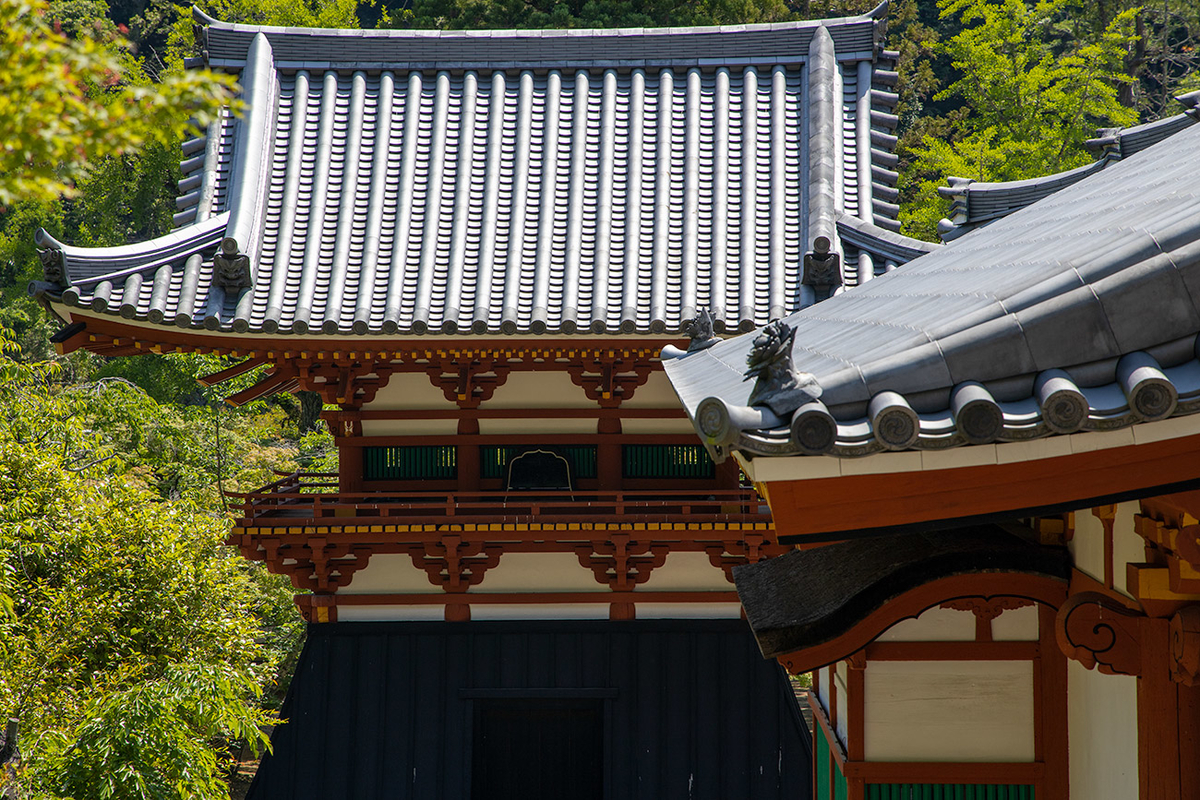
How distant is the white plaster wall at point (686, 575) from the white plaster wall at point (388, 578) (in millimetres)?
2040

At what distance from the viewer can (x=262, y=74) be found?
10547 millimetres

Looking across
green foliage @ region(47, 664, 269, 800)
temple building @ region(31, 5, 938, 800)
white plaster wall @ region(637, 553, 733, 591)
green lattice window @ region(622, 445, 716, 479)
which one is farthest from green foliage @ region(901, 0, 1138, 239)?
green foliage @ region(47, 664, 269, 800)

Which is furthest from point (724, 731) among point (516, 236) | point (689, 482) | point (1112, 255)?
point (1112, 255)

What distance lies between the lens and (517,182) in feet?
32.9

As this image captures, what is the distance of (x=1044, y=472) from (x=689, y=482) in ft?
22.3

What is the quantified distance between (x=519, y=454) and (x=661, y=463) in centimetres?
129

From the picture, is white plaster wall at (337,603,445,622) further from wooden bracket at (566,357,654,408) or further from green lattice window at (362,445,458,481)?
wooden bracket at (566,357,654,408)

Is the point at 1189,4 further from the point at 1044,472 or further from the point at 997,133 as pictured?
the point at 1044,472

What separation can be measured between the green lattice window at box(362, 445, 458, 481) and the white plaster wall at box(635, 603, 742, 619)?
→ 6.99 feet

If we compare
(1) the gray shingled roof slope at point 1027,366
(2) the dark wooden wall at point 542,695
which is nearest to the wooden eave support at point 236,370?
(2) the dark wooden wall at point 542,695

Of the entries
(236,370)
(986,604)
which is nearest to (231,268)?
(236,370)

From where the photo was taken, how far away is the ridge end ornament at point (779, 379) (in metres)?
2.47

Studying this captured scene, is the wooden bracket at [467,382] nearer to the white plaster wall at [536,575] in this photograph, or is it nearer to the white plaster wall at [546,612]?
the white plaster wall at [536,575]

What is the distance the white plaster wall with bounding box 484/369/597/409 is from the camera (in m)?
9.43
